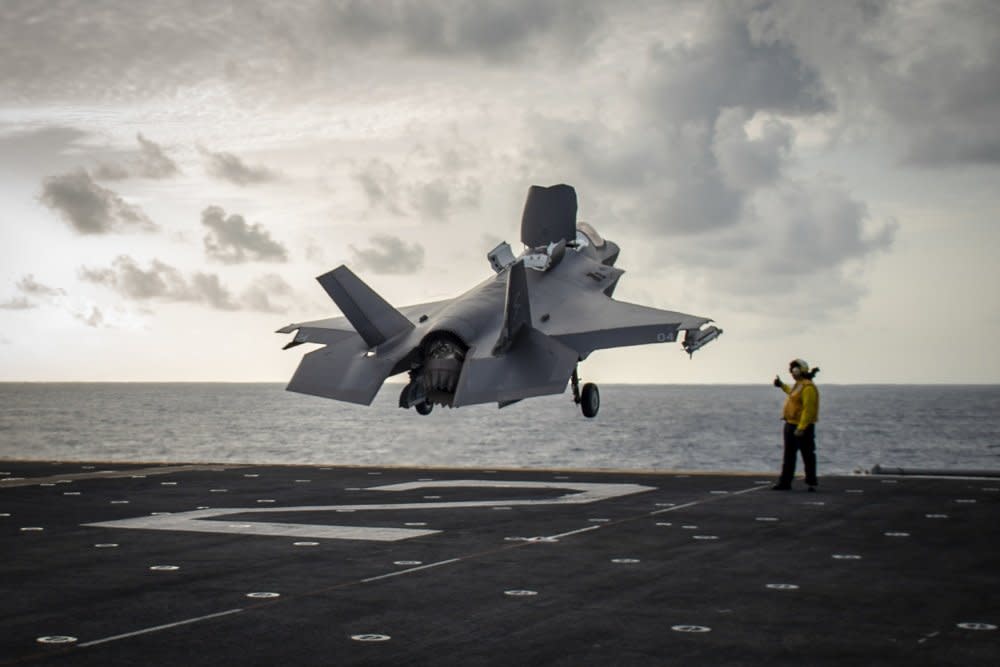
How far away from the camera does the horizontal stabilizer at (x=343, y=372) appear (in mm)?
23556

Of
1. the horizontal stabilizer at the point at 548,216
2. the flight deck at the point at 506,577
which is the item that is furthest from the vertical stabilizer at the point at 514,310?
the horizontal stabilizer at the point at 548,216

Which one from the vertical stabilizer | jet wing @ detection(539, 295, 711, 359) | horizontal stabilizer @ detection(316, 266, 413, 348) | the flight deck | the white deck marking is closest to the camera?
the flight deck

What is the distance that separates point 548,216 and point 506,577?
1646cm

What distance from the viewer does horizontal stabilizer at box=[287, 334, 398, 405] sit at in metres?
23.6

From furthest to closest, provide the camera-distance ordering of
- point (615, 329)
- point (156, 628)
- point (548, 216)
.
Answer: point (548, 216)
point (615, 329)
point (156, 628)

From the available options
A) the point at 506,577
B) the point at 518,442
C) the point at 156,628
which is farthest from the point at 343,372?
the point at 518,442

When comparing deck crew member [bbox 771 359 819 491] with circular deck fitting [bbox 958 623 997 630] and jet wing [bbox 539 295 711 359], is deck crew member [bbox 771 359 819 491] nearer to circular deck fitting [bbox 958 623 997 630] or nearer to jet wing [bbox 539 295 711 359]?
jet wing [bbox 539 295 711 359]

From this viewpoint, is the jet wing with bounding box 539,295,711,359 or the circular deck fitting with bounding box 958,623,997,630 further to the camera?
the jet wing with bounding box 539,295,711,359

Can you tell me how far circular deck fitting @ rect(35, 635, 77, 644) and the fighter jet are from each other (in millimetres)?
12764

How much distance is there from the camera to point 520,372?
23.2 m

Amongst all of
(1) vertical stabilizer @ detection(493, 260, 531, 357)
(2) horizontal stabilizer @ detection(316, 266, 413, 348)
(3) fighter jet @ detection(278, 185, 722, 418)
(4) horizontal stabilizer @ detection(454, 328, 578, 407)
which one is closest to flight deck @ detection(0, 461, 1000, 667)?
(4) horizontal stabilizer @ detection(454, 328, 578, 407)

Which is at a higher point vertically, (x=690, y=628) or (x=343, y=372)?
(x=343, y=372)

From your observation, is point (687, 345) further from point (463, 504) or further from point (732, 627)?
point (732, 627)

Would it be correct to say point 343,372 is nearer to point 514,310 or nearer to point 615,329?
point 514,310
